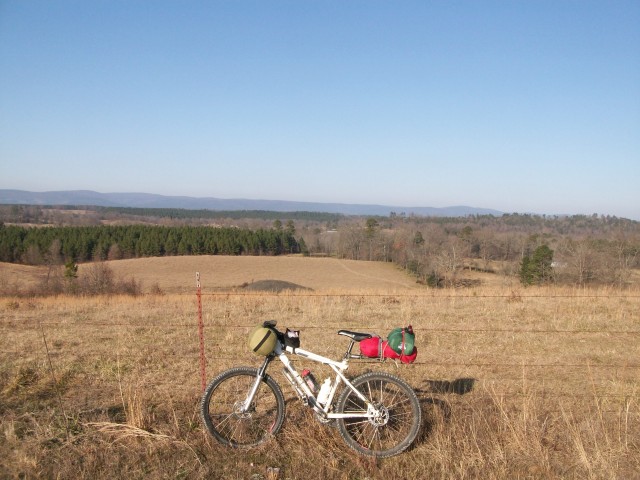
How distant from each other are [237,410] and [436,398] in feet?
7.01

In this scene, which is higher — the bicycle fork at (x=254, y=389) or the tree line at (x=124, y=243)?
the bicycle fork at (x=254, y=389)

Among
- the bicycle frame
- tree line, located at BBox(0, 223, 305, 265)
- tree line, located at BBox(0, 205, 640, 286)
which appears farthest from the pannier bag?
tree line, located at BBox(0, 223, 305, 265)

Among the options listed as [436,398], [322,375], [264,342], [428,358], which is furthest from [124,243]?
[264,342]

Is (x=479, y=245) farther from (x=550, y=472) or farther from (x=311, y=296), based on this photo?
(x=550, y=472)

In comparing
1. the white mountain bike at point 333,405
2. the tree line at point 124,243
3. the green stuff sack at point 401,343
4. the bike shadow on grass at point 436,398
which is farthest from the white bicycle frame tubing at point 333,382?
the tree line at point 124,243

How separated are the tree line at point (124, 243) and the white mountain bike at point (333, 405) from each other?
2746 inches

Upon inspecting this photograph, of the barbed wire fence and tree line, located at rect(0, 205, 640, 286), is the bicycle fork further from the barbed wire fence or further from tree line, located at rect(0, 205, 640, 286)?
tree line, located at rect(0, 205, 640, 286)

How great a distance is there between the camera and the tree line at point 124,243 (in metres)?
69.5

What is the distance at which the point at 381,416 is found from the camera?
12.8 ft

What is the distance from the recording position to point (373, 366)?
6730mm


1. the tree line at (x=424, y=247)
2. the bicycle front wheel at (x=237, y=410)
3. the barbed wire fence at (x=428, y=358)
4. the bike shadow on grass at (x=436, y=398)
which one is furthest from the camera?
the tree line at (x=424, y=247)

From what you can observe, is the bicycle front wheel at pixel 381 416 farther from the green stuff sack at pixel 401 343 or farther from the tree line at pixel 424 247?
the tree line at pixel 424 247

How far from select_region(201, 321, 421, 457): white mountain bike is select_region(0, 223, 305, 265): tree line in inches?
2746

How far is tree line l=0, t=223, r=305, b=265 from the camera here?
69.5 metres
